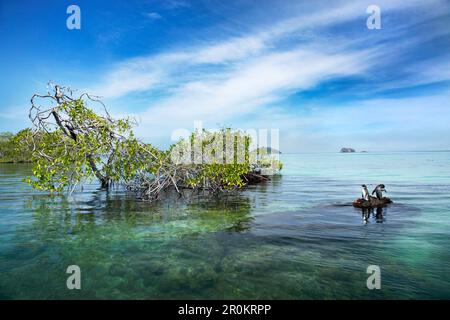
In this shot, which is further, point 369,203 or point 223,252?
point 369,203

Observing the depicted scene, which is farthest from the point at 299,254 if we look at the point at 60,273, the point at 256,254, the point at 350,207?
the point at 350,207

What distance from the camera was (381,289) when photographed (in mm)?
7375

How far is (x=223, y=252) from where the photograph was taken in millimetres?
9961

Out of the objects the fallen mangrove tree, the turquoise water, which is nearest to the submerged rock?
the turquoise water

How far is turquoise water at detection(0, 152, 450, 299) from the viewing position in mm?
7402

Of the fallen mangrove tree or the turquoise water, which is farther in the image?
the fallen mangrove tree

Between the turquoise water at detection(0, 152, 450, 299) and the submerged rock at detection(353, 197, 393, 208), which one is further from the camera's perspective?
the submerged rock at detection(353, 197, 393, 208)

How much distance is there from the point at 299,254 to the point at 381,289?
9.18 ft

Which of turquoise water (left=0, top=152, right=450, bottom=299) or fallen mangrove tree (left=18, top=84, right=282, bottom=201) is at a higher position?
fallen mangrove tree (left=18, top=84, right=282, bottom=201)

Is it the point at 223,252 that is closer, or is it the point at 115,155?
Result: the point at 223,252

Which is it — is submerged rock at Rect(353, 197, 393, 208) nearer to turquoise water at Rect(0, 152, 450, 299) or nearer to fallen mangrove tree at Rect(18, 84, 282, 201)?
turquoise water at Rect(0, 152, 450, 299)

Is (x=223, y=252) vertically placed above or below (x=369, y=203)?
below

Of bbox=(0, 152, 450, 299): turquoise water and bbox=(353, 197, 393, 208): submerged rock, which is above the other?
bbox=(353, 197, 393, 208): submerged rock
